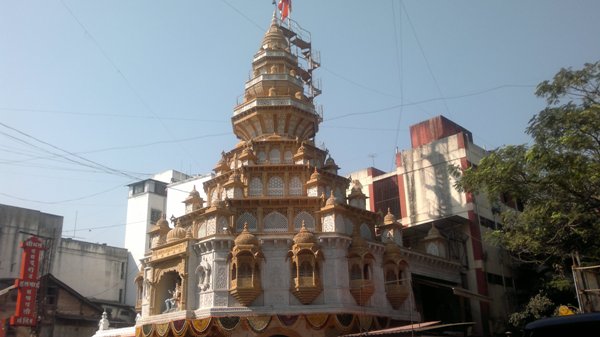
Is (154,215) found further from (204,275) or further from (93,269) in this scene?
(204,275)

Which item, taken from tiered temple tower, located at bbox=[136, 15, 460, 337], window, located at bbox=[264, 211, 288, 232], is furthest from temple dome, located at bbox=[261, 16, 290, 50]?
window, located at bbox=[264, 211, 288, 232]

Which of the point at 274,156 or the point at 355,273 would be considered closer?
the point at 355,273

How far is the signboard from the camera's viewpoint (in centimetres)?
3722

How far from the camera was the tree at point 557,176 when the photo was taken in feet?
65.6

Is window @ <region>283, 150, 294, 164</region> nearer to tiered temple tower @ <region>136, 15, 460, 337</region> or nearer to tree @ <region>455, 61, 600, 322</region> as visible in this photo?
tiered temple tower @ <region>136, 15, 460, 337</region>

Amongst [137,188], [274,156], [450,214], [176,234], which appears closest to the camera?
[176,234]

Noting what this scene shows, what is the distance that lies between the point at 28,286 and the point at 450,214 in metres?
29.8

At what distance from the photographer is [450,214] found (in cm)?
3641

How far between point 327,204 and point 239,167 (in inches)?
240

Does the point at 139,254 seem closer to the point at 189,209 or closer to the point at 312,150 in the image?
the point at 189,209

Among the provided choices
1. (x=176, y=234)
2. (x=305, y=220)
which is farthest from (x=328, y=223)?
(x=176, y=234)

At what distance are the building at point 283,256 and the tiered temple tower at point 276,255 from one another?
0.06 m

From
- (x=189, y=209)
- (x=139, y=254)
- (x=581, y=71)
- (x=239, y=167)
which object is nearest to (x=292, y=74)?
(x=239, y=167)

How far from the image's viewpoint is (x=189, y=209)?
3312 centimetres
